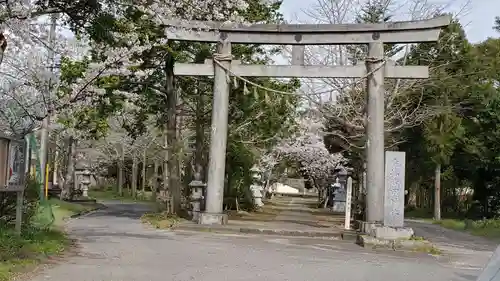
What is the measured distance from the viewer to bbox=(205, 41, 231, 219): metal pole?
17656mm

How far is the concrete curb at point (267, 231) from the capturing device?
679 inches

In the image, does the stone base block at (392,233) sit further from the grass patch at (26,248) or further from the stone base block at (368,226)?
the grass patch at (26,248)

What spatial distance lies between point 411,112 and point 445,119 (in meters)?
2.60

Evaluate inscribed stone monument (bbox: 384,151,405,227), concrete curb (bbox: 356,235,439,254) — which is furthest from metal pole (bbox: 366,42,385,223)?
concrete curb (bbox: 356,235,439,254)

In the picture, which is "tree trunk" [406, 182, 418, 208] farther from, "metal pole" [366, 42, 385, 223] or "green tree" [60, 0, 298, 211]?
"metal pole" [366, 42, 385, 223]

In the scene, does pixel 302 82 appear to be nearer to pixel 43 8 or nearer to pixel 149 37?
pixel 149 37

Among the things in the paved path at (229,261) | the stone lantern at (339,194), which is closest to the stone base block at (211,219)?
the paved path at (229,261)

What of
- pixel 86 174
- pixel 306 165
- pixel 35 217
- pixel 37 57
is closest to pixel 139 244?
pixel 35 217

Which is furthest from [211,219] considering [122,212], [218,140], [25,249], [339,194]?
[339,194]

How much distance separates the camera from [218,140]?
1775cm

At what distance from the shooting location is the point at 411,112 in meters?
29.6

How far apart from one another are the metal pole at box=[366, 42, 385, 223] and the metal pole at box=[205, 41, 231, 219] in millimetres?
4294

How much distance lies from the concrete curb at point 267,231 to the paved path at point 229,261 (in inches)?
28.8

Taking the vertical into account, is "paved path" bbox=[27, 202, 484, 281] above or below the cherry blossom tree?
below
